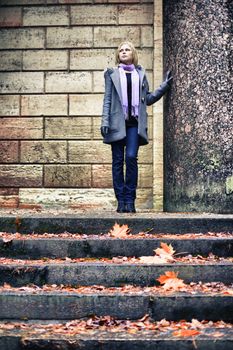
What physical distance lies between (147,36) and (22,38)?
1.90 metres

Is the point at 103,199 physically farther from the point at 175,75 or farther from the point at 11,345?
the point at 11,345

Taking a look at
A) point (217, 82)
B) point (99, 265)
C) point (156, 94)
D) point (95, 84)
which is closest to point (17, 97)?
point (95, 84)

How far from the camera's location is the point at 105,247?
4.73m

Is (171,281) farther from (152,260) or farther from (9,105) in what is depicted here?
(9,105)

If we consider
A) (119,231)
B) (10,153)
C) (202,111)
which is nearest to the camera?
(119,231)

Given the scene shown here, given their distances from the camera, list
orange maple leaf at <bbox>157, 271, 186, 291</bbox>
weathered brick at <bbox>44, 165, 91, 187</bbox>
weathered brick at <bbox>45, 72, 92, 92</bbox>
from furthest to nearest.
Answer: weathered brick at <bbox>45, 72, 92, 92</bbox> → weathered brick at <bbox>44, 165, 91, 187</bbox> → orange maple leaf at <bbox>157, 271, 186, 291</bbox>

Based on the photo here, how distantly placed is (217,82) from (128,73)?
96 centimetres

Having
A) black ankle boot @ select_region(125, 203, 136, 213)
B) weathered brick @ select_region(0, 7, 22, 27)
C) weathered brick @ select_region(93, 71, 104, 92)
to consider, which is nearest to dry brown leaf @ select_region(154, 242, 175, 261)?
black ankle boot @ select_region(125, 203, 136, 213)

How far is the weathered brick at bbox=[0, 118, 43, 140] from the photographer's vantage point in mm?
9188

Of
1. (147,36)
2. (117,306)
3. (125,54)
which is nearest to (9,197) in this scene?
(147,36)

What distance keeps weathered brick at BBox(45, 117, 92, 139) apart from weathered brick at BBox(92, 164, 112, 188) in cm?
49

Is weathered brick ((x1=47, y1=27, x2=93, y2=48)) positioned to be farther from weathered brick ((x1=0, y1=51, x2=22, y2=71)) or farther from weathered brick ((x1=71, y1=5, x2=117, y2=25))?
weathered brick ((x1=0, y1=51, x2=22, y2=71))

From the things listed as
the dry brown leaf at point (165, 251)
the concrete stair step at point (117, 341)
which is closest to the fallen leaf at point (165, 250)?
the dry brown leaf at point (165, 251)

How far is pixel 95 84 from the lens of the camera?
30.1 feet
